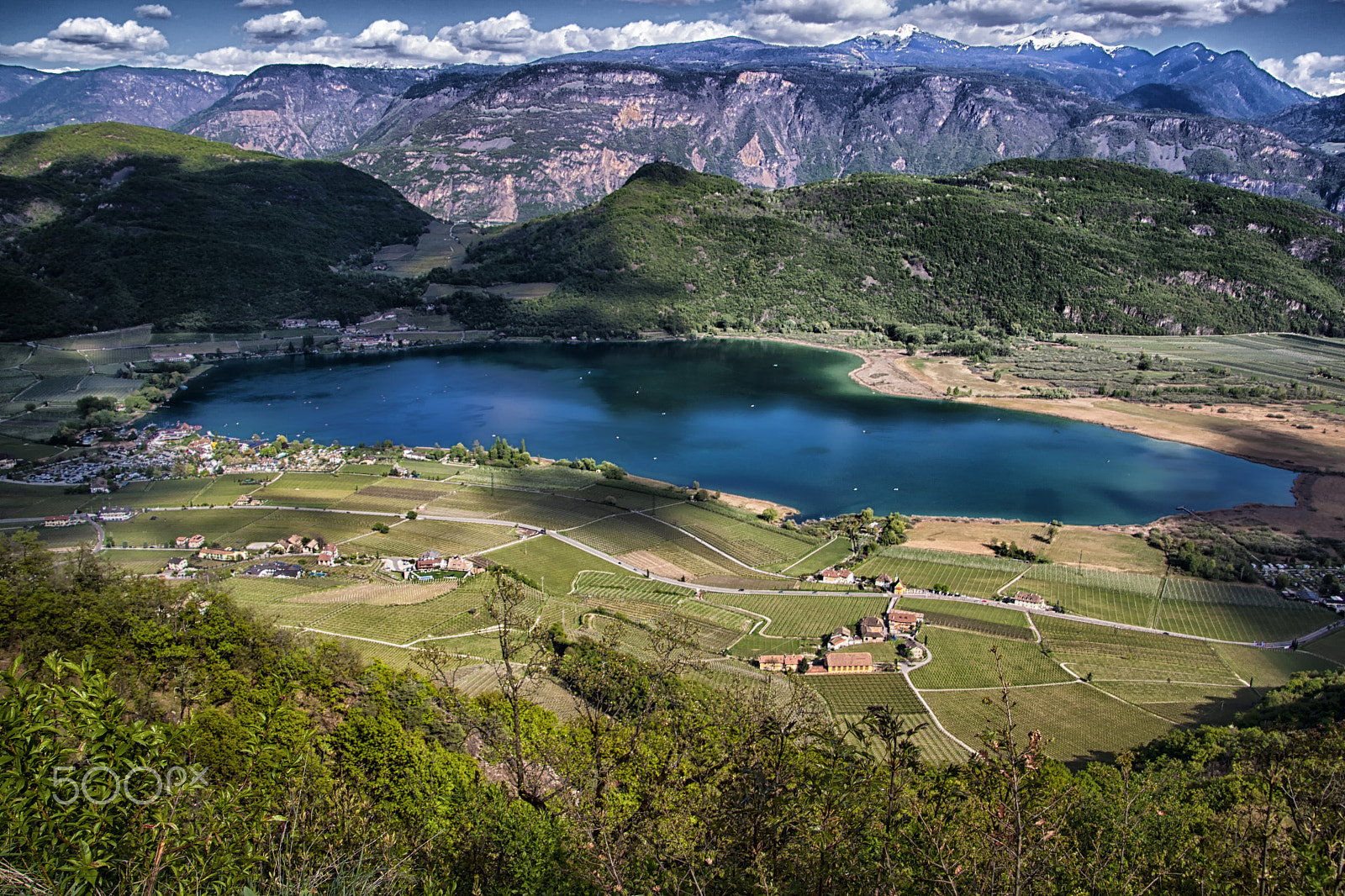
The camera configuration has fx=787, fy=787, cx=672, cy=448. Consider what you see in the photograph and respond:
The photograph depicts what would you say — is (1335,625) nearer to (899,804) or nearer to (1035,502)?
(1035,502)

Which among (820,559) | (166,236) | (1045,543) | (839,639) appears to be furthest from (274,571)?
(166,236)

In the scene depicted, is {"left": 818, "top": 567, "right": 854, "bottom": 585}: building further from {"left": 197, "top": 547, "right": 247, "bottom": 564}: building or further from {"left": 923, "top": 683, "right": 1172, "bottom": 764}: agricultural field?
{"left": 197, "top": 547, "right": 247, "bottom": 564}: building

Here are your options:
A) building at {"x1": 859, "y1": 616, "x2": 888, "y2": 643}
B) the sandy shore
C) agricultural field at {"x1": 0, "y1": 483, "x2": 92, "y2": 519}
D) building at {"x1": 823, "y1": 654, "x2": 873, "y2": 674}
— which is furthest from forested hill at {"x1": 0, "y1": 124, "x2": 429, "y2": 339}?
building at {"x1": 823, "y1": 654, "x2": 873, "y2": 674}

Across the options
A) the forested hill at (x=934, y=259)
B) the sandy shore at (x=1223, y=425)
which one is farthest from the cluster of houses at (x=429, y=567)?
the forested hill at (x=934, y=259)

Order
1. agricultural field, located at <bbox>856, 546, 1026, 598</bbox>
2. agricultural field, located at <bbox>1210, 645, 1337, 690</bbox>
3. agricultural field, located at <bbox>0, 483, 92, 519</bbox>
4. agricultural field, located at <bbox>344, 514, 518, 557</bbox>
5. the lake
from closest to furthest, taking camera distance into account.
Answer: agricultural field, located at <bbox>1210, 645, 1337, 690</bbox> → agricultural field, located at <bbox>856, 546, 1026, 598</bbox> → agricultural field, located at <bbox>344, 514, 518, 557</bbox> → agricultural field, located at <bbox>0, 483, 92, 519</bbox> → the lake

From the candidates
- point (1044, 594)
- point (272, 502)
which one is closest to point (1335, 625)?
point (1044, 594)
